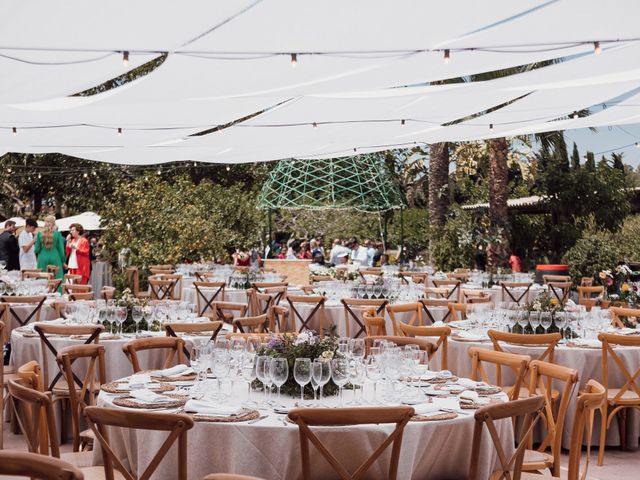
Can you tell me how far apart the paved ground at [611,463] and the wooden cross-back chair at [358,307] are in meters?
2.84

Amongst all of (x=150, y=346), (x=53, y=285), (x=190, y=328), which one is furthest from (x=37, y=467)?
(x=53, y=285)

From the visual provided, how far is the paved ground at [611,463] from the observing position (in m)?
6.04

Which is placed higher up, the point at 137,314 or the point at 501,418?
the point at 137,314

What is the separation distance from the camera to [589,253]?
738 inches

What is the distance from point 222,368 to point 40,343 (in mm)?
2987

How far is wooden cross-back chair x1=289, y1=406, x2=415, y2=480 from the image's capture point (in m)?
3.39

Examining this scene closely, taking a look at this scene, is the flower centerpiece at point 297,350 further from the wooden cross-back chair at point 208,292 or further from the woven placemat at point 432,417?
the wooden cross-back chair at point 208,292

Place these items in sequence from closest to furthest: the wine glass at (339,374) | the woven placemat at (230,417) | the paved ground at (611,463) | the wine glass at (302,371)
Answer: the woven placemat at (230,417)
the wine glass at (302,371)
the wine glass at (339,374)
the paved ground at (611,463)

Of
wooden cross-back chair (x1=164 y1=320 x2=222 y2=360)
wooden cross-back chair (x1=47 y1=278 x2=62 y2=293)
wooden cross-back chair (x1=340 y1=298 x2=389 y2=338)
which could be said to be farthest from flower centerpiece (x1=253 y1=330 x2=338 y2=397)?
wooden cross-back chair (x1=47 y1=278 x2=62 y2=293)

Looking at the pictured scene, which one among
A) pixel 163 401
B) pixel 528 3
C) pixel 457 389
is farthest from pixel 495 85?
pixel 163 401

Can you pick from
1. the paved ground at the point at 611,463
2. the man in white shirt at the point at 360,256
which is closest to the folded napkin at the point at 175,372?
the paved ground at the point at 611,463

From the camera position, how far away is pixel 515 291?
12930 mm

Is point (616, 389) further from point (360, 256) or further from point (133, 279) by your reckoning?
point (360, 256)

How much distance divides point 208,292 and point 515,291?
440 centimetres
